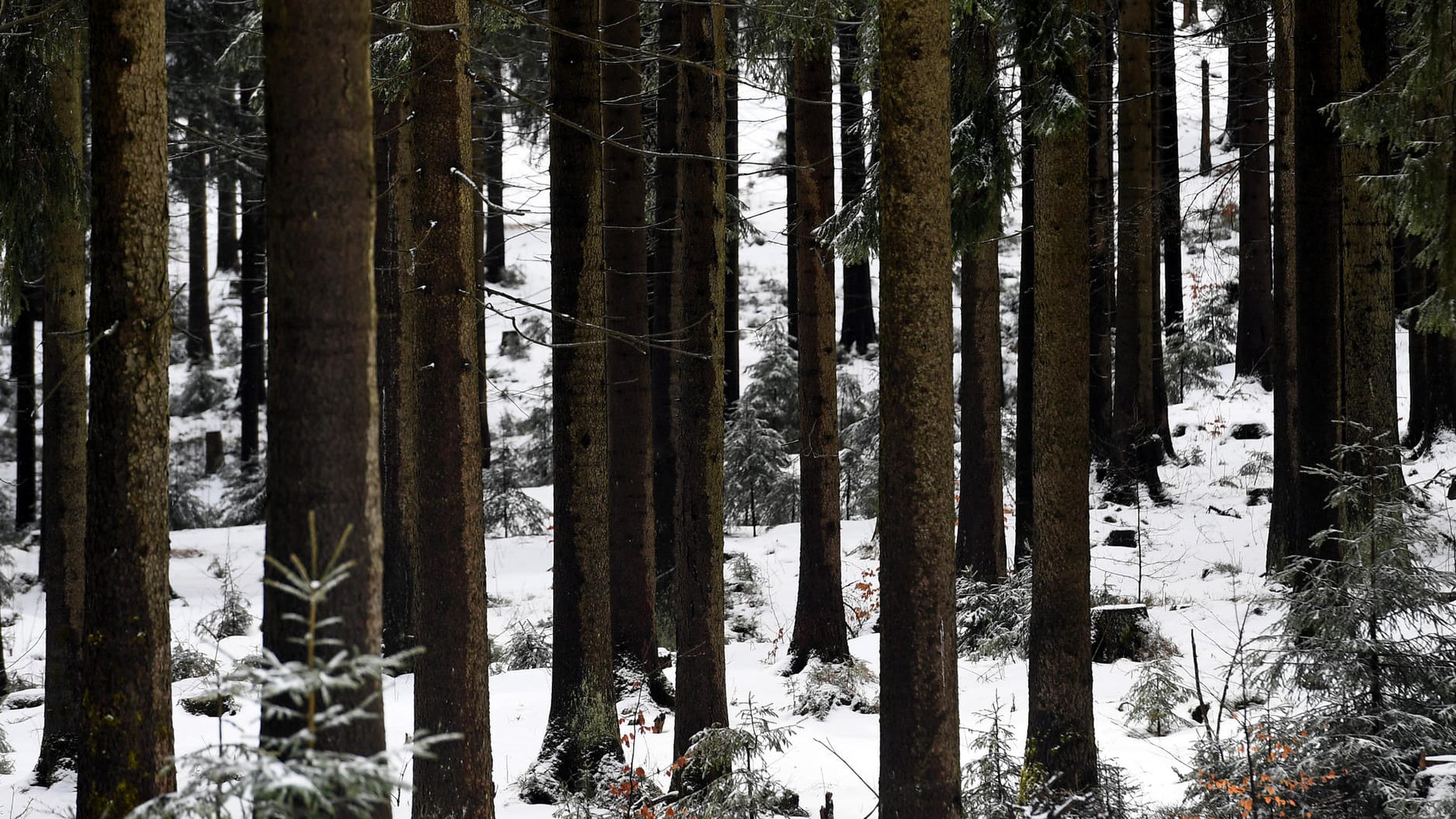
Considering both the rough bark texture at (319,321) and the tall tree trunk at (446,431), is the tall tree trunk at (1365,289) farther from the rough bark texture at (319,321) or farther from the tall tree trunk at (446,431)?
the rough bark texture at (319,321)

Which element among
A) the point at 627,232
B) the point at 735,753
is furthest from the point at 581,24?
the point at 735,753

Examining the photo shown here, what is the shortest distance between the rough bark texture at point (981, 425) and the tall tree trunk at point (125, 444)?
30.8 feet

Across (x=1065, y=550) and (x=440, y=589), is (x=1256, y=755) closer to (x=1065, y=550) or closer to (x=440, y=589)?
(x=1065, y=550)

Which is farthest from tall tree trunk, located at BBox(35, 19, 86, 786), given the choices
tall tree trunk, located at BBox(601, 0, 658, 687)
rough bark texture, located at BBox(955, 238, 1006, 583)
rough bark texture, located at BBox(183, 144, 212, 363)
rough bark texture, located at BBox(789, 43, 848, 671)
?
rough bark texture, located at BBox(183, 144, 212, 363)

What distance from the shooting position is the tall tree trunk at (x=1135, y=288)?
16.4m

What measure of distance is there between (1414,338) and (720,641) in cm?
1501

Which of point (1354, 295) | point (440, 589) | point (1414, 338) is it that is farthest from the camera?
point (1414, 338)

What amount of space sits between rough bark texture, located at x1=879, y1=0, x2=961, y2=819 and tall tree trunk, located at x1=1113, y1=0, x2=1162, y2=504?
455 inches

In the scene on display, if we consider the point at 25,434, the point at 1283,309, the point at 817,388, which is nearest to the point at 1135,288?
the point at 1283,309

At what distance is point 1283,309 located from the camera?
43.6ft

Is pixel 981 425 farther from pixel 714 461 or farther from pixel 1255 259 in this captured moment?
pixel 1255 259

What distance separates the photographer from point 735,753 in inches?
292

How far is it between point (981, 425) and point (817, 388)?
9.65 ft

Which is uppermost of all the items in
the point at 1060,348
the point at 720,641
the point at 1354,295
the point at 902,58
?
the point at 902,58
